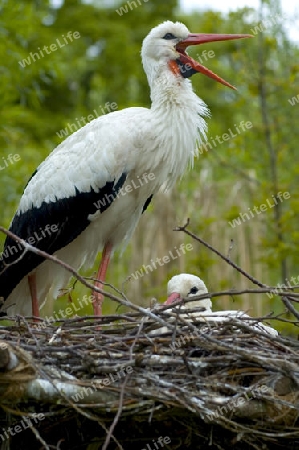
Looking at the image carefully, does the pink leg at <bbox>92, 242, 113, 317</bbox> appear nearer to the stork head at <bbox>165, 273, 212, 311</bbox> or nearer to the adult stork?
the adult stork

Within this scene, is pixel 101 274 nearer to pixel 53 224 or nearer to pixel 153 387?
pixel 53 224

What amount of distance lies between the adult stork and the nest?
5.65ft

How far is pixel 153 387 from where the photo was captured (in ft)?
15.8

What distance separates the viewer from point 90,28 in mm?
22094

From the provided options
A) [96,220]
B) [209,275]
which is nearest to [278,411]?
[96,220]

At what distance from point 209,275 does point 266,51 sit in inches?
90.8

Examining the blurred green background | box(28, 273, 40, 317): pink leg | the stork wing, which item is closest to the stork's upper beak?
the stork wing

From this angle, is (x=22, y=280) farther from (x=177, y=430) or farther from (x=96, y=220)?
(x=177, y=430)

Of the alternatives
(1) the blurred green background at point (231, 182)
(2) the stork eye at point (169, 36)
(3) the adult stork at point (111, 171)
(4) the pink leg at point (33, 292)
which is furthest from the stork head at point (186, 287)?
(1) the blurred green background at point (231, 182)

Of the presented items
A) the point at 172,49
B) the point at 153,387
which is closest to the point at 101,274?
the point at 172,49

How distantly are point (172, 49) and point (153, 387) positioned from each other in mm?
3102

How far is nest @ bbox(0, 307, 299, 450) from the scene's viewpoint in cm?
482

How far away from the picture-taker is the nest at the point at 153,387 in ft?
15.8

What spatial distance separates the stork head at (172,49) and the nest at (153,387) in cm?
241
